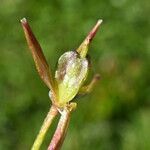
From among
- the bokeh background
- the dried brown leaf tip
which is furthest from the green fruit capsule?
the bokeh background

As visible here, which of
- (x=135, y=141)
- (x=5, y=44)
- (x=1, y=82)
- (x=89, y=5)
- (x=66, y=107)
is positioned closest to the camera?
(x=66, y=107)

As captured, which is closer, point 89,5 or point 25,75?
point 25,75

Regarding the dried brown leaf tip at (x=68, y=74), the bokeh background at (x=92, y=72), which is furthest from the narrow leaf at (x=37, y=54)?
the bokeh background at (x=92, y=72)

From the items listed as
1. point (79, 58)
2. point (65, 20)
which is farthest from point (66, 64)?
point (65, 20)

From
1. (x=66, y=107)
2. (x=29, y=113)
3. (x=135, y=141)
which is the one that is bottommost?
(x=135, y=141)

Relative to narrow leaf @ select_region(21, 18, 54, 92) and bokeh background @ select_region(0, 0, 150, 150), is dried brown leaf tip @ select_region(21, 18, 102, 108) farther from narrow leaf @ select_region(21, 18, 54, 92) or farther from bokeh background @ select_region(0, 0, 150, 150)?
bokeh background @ select_region(0, 0, 150, 150)

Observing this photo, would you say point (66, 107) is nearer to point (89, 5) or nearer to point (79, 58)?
point (79, 58)
